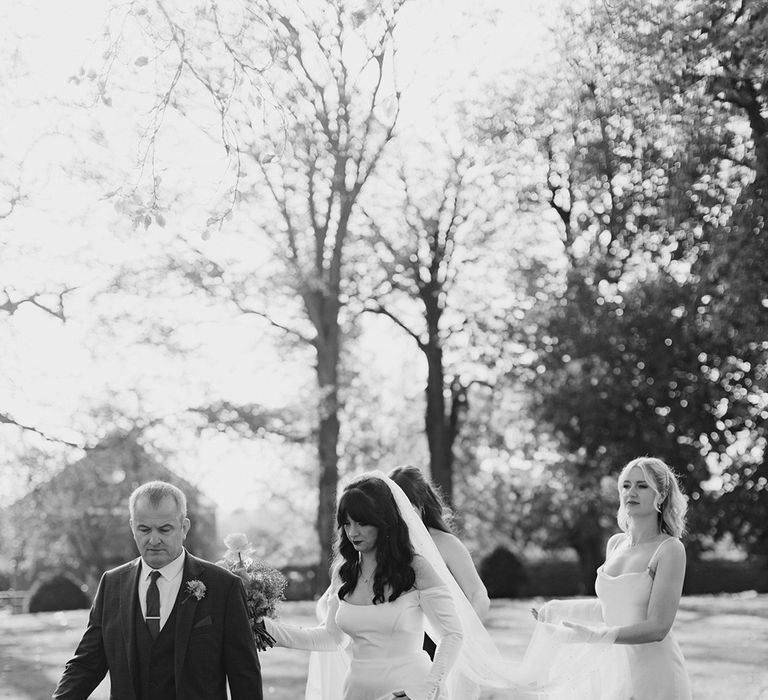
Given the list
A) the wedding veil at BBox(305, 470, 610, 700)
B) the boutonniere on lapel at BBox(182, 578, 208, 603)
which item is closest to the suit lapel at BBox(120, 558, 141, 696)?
the boutonniere on lapel at BBox(182, 578, 208, 603)

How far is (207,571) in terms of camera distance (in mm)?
5469

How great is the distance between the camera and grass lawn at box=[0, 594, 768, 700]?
15.1m

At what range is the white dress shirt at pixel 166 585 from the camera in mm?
5379

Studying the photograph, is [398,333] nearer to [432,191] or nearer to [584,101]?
[432,191]

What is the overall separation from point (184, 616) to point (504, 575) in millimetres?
32584

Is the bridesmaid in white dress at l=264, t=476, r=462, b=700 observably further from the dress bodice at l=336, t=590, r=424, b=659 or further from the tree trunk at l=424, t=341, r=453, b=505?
the tree trunk at l=424, t=341, r=453, b=505

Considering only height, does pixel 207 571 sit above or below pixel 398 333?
below

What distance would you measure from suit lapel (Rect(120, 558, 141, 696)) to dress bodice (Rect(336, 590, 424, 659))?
140 cm

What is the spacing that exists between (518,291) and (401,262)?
11.7 ft

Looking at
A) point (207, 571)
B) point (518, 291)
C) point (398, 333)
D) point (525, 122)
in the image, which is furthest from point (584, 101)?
point (398, 333)

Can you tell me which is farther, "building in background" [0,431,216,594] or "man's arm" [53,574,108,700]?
"building in background" [0,431,216,594]

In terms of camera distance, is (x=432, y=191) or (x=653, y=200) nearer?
(x=653, y=200)

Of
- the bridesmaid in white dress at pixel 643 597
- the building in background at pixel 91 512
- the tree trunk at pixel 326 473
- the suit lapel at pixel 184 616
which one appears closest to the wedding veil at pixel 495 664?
the bridesmaid in white dress at pixel 643 597

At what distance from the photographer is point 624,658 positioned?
7.07m
